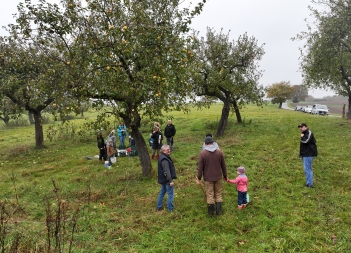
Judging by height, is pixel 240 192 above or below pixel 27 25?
below

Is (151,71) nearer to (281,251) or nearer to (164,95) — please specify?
(164,95)

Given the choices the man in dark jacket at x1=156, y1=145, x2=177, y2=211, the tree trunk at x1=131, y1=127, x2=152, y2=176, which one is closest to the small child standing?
the man in dark jacket at x1=156, y1=145, x2=177, y2=211

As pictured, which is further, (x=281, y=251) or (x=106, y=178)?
(x=106, y=178)

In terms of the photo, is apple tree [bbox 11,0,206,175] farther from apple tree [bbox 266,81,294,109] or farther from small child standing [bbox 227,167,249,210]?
apple tree [bbox 266,81,294,109]

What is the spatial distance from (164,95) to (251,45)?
13.3 m

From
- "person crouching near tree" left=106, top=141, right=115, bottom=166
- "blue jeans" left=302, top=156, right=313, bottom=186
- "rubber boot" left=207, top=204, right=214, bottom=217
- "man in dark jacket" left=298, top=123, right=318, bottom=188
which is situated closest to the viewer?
"rubber boot" left=207, top=204, right=214, bottom=217

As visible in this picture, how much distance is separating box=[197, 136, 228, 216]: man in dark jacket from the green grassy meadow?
0.49 metres

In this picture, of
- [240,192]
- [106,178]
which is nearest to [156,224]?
[240,192]

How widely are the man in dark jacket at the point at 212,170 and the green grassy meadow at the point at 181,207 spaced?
490 mm

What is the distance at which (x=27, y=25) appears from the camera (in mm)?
9320

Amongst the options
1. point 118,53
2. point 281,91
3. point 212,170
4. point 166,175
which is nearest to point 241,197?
point 212,170

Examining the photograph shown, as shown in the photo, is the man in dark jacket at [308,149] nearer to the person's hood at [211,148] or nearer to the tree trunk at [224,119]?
the person's hood at [211,148]

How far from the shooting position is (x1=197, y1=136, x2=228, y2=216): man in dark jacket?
24.6ft

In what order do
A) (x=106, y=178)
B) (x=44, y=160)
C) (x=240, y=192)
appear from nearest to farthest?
(x=240, y=192)
(x=106, y=178)
(x=44, y=160)
